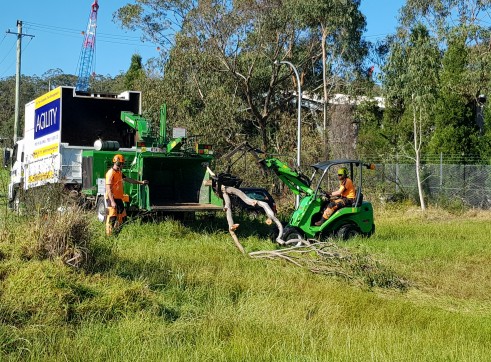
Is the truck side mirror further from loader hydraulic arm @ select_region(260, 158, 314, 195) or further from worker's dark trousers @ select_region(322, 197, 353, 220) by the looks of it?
worker's dark trousers @ select_region(322, 197, 353, 220)

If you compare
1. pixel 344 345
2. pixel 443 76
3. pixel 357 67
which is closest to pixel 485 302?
pixel 344 345

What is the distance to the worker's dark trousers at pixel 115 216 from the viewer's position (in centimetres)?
1454

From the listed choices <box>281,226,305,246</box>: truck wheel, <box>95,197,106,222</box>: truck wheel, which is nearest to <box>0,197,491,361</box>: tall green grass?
<box>281,226,305,246</box>: truck wheel

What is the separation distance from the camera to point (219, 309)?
880cm

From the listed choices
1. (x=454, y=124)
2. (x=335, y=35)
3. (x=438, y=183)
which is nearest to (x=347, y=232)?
(x=438, y=183)

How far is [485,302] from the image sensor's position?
10695 millimetres

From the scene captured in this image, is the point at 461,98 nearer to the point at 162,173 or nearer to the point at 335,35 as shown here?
the point at 335,35

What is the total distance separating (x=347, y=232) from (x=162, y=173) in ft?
16.3

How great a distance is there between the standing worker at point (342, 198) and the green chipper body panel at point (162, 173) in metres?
2.53

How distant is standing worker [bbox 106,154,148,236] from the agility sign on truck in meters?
Result: 3.87

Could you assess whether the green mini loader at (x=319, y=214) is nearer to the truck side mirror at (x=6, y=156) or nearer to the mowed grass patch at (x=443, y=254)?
the mowed grass patch at (x=443, y=254)

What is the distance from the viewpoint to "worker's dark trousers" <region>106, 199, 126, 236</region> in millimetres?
14536

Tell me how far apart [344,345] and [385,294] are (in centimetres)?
365

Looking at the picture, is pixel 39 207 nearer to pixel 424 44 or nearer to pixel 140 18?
pixel 424 44
